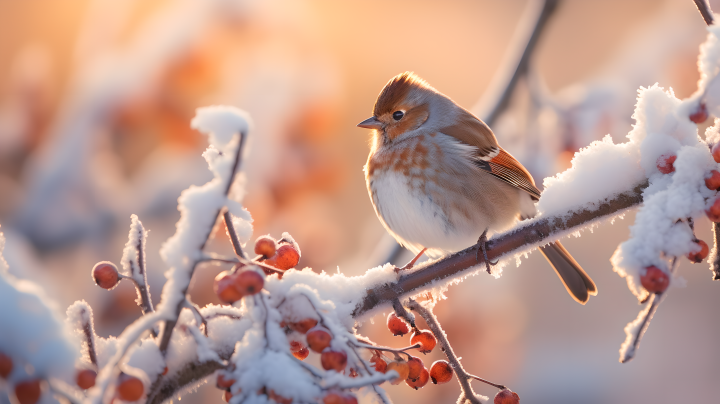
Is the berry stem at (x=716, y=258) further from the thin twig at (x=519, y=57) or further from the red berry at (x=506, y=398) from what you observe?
the thin twig at (x=519, y=57)

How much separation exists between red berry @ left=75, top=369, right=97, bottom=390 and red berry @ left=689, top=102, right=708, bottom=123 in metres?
1.38

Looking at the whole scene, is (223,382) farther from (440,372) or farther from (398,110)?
(398,110)

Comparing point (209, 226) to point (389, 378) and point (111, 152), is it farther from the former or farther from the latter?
point (111, 152)

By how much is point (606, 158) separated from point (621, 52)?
4.15 m

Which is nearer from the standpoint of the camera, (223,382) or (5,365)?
(5,365)

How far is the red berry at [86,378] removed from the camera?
40.9 inches

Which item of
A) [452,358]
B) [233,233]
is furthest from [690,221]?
[233,233]

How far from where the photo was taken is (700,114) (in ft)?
3.76

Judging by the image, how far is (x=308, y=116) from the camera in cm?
354

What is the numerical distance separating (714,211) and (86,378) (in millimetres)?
1301

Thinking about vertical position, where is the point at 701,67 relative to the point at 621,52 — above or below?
below

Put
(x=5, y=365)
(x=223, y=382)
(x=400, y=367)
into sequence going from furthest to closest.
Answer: (x=400, y=367), (x=223, y=382), (x=5, y=365)

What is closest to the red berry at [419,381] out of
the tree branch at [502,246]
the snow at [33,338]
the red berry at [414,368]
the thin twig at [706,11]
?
the red berry at [414,368]

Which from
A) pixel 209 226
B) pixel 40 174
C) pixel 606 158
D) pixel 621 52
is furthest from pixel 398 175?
pixel 621 52
